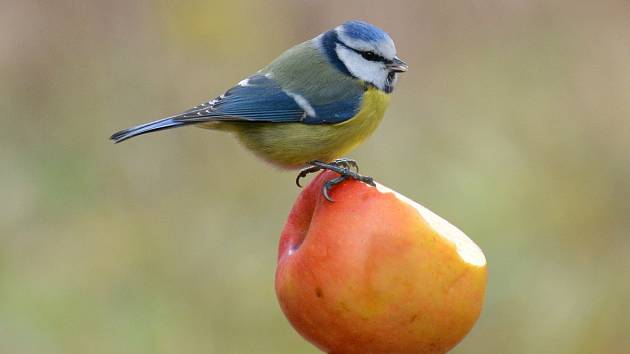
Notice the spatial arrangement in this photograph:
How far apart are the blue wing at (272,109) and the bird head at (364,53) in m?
0.07

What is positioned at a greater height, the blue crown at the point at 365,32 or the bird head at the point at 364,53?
A: the blue crown at the point at 365,32

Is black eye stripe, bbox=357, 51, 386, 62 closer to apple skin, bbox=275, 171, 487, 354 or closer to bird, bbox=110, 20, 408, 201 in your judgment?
bird, bbox=110, 20, 408, 201

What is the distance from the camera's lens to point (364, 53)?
235 centimetres

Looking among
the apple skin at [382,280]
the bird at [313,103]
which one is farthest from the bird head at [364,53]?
the apple skin at [382,280]

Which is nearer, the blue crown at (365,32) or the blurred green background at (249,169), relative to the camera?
the blue crown at (365,32)

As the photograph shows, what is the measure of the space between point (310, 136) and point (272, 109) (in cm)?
13

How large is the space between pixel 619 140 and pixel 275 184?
153 cm

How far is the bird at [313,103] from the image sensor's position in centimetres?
234

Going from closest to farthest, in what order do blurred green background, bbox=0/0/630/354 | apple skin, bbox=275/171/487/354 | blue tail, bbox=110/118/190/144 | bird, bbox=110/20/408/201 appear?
1. apple skin, bbox=275/171/487/354
2. blue tail, bbox=110/118/190/144
3. bird, bbox=110/20/408/201
4. blurred green background, bbox=0/0/630/354

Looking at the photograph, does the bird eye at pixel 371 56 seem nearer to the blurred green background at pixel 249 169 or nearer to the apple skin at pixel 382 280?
the blurred green background at pixel 249 169

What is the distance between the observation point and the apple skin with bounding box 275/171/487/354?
1536mm

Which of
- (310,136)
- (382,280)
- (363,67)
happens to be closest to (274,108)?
(310,136)

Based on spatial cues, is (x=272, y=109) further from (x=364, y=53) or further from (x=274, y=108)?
(x=364, y=53)

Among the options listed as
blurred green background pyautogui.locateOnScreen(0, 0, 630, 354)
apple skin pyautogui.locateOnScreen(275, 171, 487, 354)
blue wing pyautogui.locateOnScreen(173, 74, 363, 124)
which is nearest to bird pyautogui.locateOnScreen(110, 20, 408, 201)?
blue wing pyautogui.locateOnScreen(173, 74, 363, 124)
